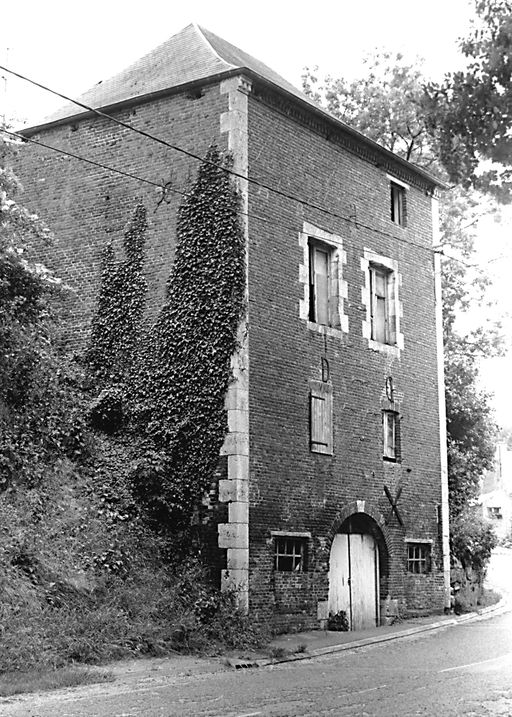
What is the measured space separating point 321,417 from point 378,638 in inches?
176

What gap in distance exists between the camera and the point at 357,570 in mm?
22469

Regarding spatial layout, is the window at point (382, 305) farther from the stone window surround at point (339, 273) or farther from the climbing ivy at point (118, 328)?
the climbing ivy at point (118, 328)

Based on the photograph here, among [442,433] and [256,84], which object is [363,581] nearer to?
[442,433]

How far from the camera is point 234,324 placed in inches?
776

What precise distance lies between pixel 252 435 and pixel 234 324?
82.1 inches

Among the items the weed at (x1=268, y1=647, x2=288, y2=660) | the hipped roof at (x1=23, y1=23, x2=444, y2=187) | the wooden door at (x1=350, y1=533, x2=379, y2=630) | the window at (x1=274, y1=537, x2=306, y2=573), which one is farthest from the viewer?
the wooden door at (x1=350, y1=533, x2=379, y2=630)

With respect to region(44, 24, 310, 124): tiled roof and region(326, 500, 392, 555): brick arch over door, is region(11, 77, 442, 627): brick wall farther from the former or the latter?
region(44, 24, 310, 124): tiled roof

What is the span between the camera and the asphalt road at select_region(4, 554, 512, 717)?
36.7 feet

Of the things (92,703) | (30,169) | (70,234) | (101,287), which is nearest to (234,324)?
(101,287)

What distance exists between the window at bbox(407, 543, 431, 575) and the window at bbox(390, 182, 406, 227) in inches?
301

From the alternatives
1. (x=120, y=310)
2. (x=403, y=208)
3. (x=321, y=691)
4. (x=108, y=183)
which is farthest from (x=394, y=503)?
(x=321, y=691)

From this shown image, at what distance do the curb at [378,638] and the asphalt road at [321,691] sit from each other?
0.31m

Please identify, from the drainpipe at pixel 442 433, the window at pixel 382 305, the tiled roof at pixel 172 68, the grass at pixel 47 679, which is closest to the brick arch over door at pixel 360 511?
the drainpipe at pixel 442 433

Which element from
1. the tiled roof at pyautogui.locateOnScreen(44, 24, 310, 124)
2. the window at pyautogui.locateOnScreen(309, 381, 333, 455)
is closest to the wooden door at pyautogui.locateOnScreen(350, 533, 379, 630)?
the window at pyautogui.locateOnScreen(309, 381, 333, 455)
